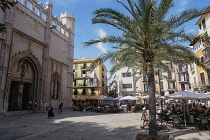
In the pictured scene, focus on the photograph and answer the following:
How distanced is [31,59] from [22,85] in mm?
3520

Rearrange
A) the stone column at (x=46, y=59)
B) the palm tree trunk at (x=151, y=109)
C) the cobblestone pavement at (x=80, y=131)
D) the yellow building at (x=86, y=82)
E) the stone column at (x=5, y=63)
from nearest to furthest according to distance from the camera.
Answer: the palm tree trunk at (x=151, y=109), the cobblestone pavement at (x=80, y=131), the stone column at (x=5, y=63), the stone column at (x=46, y=59), the yellow building at (x=86, y=82)

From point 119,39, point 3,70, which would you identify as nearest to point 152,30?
point 119,39

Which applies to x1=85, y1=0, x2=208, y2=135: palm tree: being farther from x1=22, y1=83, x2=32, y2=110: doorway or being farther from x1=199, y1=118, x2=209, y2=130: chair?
x1=22, y1=83, x2=32, y2=110: doorway

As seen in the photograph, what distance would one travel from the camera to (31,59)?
20.0 metres

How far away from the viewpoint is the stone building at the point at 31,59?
16.2m

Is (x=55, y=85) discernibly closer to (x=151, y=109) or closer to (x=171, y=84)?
(x=151, y=109)

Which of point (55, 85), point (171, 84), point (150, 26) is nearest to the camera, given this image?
point (150, 26)

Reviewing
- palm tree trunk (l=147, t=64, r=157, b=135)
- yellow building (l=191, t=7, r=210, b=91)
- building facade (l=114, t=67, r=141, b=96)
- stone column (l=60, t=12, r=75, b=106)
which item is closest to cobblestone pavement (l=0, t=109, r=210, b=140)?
palm tree trunk (l=147, t=64, r=157, b=135)

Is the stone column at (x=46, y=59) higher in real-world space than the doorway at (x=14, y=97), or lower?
higher

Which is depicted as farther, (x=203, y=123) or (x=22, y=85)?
(x=22, y=85)

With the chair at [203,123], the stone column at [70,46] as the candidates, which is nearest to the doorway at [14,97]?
the stone column at [70,46]

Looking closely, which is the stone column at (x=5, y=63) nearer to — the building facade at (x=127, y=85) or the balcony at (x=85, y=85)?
the balcony at (x=85, y=85)

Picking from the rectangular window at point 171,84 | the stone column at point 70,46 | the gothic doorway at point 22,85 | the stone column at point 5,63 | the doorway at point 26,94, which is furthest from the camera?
the rectangular window at point 171,84

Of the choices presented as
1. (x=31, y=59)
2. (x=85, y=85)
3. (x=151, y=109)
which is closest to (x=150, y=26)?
(x=151, y=109)
